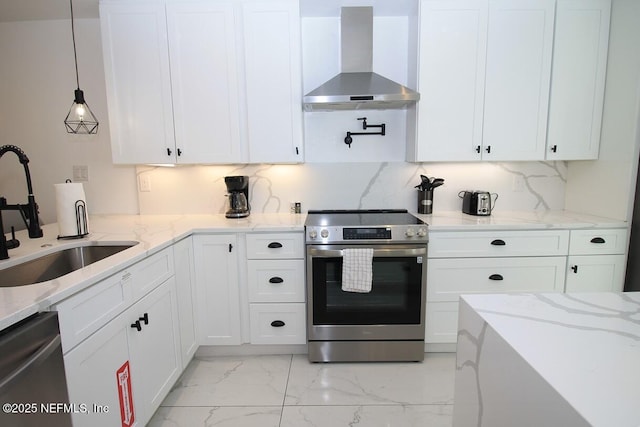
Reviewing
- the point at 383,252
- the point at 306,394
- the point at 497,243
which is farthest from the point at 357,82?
the point at 306,394

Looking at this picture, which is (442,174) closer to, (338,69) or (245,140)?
(338,69)

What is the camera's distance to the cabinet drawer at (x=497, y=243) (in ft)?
7.37

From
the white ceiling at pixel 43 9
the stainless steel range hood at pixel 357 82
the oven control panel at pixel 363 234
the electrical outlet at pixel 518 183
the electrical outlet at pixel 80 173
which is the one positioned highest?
the white ceiling at pixel 43 9

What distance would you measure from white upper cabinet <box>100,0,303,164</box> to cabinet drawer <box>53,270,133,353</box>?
4.09 ft

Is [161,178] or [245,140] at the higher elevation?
[245,140]

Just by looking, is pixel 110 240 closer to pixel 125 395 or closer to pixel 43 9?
pixel 125 395

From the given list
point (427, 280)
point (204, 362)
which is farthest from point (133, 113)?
point (427, 280)

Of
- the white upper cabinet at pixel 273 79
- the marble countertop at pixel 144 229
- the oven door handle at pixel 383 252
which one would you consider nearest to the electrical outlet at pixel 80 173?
the marble countertop at pixel 144 229

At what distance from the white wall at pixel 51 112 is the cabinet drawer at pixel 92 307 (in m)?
1.63

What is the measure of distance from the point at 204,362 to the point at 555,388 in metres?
2.24

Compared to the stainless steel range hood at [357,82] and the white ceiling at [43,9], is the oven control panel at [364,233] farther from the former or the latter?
the white ceiling at [43,9]

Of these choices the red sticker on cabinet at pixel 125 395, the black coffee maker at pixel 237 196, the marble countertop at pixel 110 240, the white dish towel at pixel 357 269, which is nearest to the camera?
the marble countertop at pixel 110 240

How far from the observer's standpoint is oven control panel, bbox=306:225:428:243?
7.13ft

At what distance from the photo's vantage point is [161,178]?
9.20 ft
